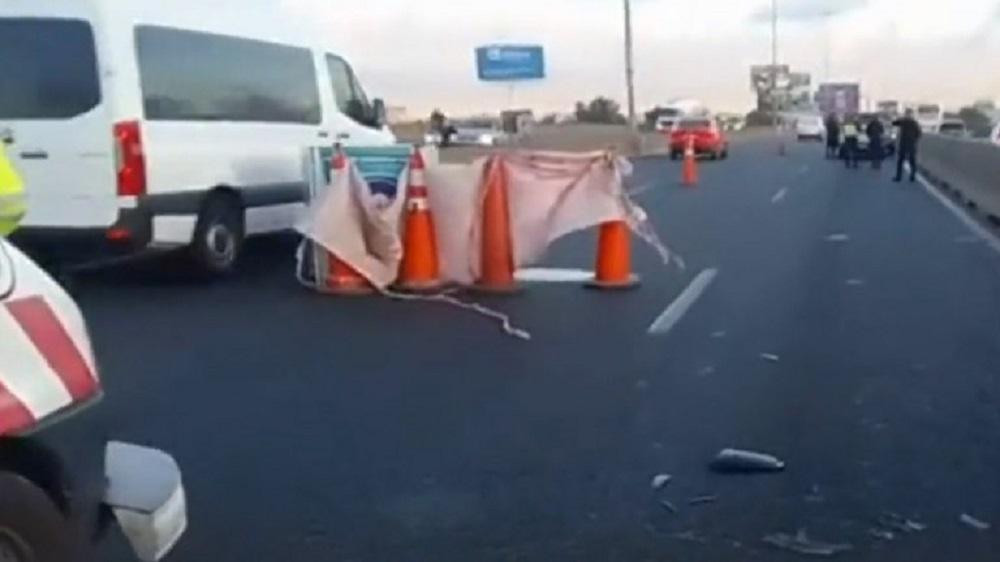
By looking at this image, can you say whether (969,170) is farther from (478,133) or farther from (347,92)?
(478,133)

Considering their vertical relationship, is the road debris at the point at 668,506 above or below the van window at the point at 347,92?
below

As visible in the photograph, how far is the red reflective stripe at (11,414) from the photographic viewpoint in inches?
183

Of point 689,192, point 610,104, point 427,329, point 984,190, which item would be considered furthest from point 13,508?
point 610,104

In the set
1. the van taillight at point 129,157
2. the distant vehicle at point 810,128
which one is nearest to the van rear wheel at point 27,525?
the van taillight at point 129,157

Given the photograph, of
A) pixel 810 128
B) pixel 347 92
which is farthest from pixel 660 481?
pixel 810 128

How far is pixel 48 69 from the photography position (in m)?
15.1

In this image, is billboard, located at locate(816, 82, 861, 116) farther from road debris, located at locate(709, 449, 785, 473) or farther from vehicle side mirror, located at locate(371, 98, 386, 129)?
road debris, located at locate(709, 449, 785, 473)

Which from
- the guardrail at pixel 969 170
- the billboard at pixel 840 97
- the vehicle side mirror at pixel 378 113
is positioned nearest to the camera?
the vehicle side mirror at pixel 378 113

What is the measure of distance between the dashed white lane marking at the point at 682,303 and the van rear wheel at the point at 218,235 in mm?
4218

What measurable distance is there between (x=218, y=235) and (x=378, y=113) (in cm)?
473

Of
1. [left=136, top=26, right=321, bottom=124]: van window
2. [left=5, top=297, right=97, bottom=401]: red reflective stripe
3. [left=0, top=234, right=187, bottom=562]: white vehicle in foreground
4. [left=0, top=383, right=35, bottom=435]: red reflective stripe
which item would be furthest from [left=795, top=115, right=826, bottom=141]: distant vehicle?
[left=0, top=383, right=35, bottom=435]: red reflective stripe

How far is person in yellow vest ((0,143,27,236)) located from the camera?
16.0 feet

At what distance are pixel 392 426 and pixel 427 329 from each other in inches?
149

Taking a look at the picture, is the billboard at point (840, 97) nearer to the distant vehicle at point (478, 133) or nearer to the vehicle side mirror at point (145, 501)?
the distant vehicle at point (478, 133)
